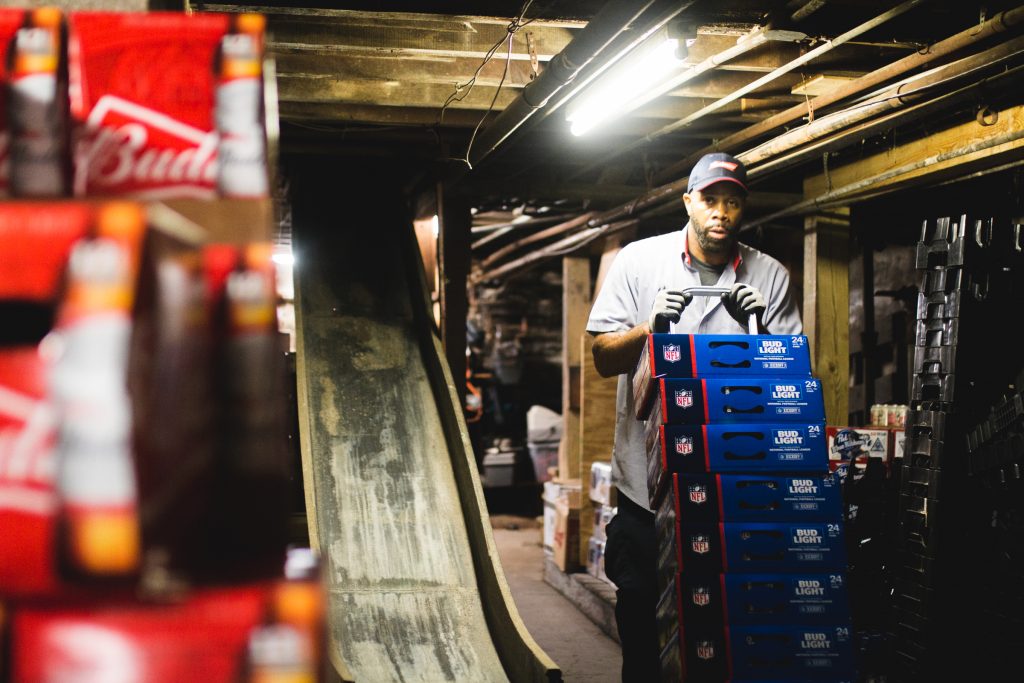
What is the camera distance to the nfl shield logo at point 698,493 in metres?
3.19

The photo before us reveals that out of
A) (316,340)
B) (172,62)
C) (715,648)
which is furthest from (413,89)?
(172,62)

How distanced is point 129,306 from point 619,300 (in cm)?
287

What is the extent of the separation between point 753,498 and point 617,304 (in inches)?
40.5

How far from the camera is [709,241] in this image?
379 cm

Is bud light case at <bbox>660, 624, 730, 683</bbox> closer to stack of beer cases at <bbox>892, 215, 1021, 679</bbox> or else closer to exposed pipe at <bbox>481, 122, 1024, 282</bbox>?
stack of beer cases at <bbox>892, 215, 1021, 679</bbox>

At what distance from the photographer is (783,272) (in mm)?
3855

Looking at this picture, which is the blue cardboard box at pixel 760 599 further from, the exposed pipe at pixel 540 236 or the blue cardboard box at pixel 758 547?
the exposed pipe at pixel 540 236

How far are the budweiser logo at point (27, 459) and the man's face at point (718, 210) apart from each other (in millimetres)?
2954

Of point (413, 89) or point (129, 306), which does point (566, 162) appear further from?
point (129, 306)

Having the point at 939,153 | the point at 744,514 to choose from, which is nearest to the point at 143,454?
the point at 744,514

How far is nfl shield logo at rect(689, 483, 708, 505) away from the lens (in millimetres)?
3191

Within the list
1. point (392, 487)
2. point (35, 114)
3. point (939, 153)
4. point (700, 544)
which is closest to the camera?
point (35, 114)

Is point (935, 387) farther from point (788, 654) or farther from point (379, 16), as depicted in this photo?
point (379, 16)

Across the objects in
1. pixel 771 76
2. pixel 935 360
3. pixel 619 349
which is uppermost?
pixel 771 76
